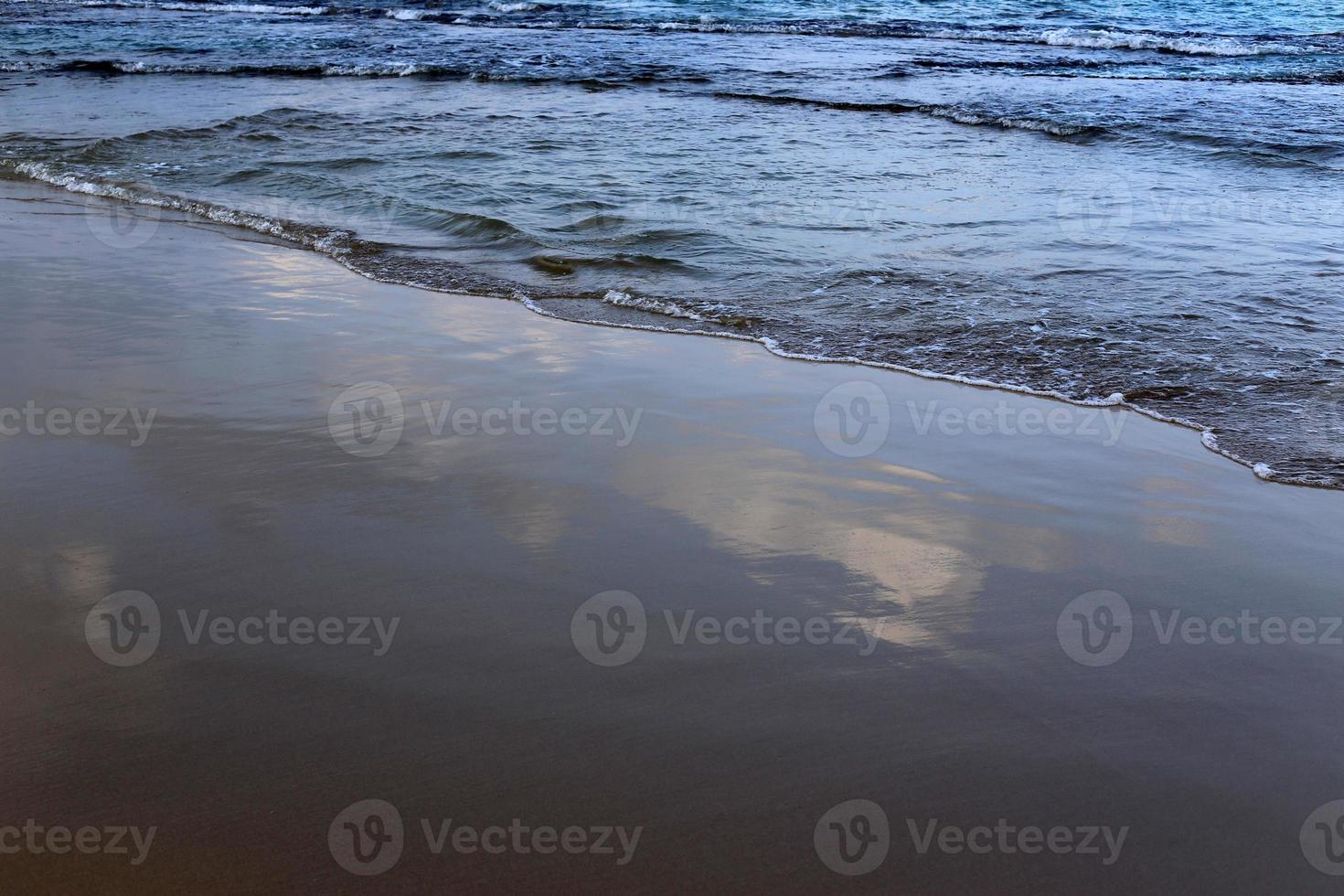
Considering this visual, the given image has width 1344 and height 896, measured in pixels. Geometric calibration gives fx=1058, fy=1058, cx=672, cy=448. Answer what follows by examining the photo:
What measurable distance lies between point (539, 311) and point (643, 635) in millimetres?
3109

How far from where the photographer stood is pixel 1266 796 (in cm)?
216

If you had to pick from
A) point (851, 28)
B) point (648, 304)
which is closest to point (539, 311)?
point (648, 304)

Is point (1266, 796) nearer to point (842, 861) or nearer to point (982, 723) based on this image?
point (982, 723)

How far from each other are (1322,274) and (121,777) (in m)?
6.28

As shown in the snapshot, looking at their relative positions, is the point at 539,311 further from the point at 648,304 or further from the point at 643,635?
the point at 643,635

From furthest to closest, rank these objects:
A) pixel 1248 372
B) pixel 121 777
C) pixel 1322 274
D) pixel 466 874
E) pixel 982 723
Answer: pixel 1322 274 → pixel 1248 372 → pixel 982 723 → pixel 121 777 → pixel 466 874

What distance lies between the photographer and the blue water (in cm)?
505

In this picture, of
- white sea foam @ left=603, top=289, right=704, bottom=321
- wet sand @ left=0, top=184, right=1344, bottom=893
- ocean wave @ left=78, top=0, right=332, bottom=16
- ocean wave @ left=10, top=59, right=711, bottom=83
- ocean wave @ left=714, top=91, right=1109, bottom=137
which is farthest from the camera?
ocean wave @ left=78, top=0, right=332, bottom=16

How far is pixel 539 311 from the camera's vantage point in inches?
216

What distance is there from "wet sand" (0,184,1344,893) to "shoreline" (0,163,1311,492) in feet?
0.30

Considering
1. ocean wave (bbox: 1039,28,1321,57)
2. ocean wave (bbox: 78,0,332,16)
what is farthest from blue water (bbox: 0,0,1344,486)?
ocean wave (bbox: 78,0,332,16)

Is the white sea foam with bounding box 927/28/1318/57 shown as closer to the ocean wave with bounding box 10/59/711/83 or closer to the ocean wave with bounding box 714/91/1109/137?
the ocean wave with bounding box 10/59/711/83

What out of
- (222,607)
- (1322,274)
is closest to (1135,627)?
(222,607)

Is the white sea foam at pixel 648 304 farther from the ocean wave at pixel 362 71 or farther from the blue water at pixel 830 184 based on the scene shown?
the ocean wave at pixel 362 71
